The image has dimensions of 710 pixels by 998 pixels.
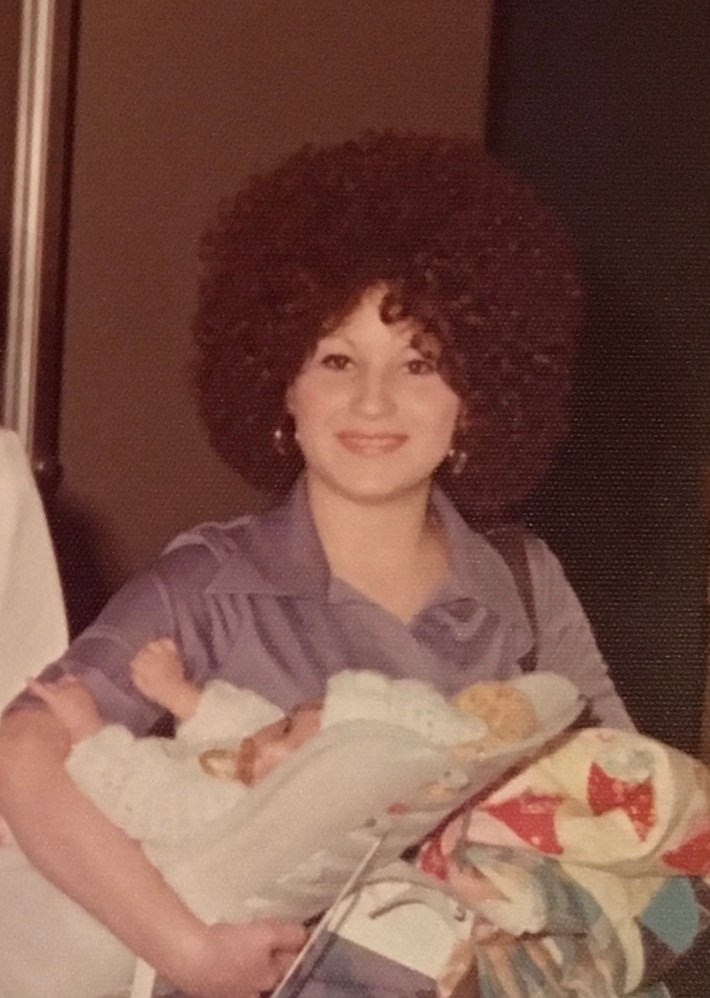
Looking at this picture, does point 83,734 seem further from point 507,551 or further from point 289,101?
point 289,101

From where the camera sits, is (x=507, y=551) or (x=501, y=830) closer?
(x=501, y=830)

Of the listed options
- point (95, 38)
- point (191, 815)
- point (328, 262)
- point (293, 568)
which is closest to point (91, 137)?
point (95, 38)

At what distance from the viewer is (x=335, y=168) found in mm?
632

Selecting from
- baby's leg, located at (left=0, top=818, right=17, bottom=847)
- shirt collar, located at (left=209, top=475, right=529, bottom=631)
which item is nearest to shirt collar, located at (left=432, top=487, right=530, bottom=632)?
shirt collar, located at (left=209, top=475, right=529, bottom=631)

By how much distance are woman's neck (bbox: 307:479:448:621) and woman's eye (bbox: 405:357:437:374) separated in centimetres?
6

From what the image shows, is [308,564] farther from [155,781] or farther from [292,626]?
[155,781]

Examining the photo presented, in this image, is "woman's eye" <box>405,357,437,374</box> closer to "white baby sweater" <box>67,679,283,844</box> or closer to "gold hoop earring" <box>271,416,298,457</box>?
"gold hoop earring" <box>271,416,298,457</box>

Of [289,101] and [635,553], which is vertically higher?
[289,101]

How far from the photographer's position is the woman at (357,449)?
22.0 inches

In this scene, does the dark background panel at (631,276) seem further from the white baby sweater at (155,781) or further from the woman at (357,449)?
the white baby sweater at (155,781)

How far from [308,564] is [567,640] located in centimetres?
14

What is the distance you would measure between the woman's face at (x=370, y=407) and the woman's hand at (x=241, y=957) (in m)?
0.21

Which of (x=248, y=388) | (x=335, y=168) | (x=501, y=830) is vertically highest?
(x=335, y=168)

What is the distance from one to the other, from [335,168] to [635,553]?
0.27 meters
